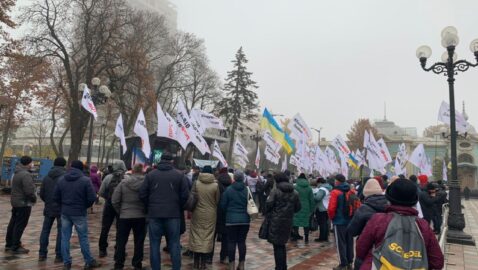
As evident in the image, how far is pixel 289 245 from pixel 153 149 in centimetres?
1352

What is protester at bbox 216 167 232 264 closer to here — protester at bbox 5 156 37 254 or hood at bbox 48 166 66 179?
hood at bbox 48 166 66 179

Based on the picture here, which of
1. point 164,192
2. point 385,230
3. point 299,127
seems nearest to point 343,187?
point 164,192

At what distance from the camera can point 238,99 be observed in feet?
138

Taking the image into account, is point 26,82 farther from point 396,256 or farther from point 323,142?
point 323,142

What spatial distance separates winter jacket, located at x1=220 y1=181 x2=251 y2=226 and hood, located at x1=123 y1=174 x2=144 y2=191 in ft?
4.91

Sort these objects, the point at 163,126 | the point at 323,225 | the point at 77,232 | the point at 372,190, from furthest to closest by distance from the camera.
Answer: the point at 323,225 → the point at 163,126 → the point at 77,232 → the point at 372,190

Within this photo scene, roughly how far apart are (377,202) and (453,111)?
9423mm

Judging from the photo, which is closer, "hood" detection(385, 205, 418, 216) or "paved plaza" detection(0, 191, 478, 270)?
"hood" detection(385, 205, 418, 216)

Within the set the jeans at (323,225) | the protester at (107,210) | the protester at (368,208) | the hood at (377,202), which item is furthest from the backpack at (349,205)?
the protester at (107,210)

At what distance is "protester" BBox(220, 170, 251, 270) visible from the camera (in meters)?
7.08

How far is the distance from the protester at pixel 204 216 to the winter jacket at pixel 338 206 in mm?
2166

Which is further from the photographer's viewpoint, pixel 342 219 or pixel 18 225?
pixel 18 225

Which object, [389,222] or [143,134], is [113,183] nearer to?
[143,134]

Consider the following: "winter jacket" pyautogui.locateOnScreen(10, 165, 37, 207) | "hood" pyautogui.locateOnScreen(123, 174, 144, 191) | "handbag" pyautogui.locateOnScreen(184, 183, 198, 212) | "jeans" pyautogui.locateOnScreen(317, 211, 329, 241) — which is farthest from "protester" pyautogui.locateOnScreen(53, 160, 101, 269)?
"jeans" pyautogui.locateOnScreen(317, 211, 329, 241)
